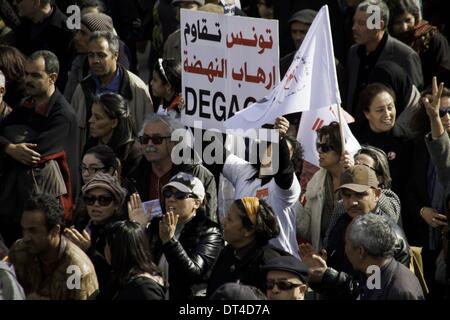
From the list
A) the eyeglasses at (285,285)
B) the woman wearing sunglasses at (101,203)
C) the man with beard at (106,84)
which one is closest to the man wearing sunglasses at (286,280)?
the eyeglasses at (285,285)

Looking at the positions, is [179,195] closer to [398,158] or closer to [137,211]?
[137,211]

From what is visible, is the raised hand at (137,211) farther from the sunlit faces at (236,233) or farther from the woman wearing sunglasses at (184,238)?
the sunlit faces at (236,233)

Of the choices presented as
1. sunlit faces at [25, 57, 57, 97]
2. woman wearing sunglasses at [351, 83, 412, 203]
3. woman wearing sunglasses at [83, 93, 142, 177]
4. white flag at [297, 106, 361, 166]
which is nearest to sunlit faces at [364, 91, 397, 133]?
woman wearing sunglasses at [351, 83, 412, 203]

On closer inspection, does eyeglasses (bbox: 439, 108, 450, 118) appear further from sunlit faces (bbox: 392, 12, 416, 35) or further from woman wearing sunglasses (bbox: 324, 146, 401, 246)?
sunlit faces (bbox: 392, 12, 416, 35)

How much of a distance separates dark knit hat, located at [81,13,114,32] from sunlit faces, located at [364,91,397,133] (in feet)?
10.4

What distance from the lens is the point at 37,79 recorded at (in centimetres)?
1289

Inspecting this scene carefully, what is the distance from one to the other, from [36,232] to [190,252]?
3.48ft

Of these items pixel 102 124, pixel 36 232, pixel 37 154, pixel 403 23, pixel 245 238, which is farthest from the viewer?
pixel 403 23

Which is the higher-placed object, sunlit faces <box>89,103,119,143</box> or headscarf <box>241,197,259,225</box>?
sunlit faces <box>89,103,119,143</box>

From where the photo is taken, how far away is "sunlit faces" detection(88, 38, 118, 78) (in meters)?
13.6

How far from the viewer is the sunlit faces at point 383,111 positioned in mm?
12117

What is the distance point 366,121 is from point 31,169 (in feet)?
8.73

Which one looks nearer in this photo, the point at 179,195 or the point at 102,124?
the point at 179,195

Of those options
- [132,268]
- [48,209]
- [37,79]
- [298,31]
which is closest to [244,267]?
[132,268]
